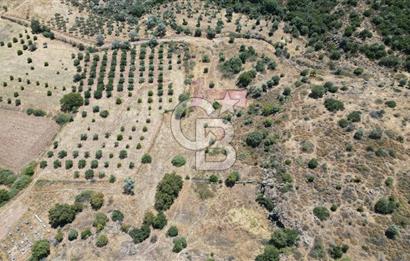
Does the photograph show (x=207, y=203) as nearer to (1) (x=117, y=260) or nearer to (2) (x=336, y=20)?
(1) (x=117, y=260)

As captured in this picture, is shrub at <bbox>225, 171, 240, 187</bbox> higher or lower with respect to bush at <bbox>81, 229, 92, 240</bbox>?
higher

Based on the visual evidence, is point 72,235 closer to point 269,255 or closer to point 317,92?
point 269,255

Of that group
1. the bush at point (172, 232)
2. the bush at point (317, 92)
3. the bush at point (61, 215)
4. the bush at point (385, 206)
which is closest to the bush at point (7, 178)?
the bush at point (61, 215)

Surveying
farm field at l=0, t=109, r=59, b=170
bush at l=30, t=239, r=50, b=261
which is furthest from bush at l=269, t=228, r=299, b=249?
farm field at l=0, t=109, r=59, b=170

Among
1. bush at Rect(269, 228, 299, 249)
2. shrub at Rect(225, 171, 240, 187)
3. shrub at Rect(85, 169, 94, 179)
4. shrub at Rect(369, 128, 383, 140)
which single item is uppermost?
shrub at Rect(369, 128, 383, 140)

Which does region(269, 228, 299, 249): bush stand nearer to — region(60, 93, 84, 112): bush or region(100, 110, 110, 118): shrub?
region(100, 110, 110, 118): shrub

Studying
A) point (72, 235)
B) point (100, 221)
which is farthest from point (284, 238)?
point (72, 235)
